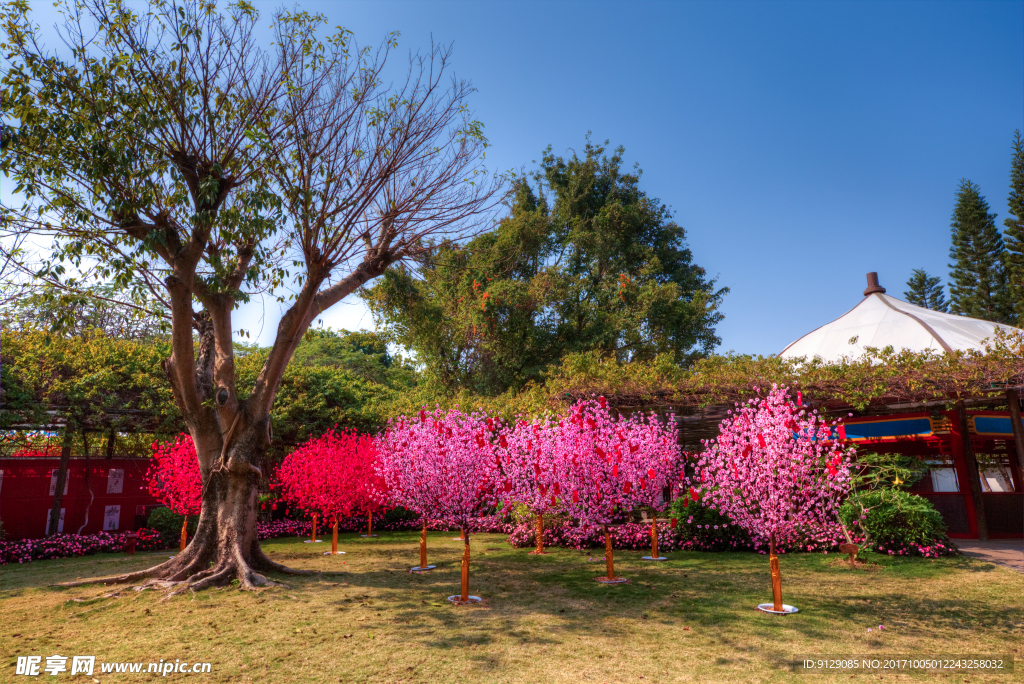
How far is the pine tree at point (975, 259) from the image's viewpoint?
28606mm

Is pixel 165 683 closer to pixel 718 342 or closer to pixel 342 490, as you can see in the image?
pixel 342 490

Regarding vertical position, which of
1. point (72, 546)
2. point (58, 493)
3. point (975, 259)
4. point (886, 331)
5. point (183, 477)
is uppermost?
point (975, 259)

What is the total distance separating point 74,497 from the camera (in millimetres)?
14859

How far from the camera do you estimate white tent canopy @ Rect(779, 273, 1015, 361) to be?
49.6 ft

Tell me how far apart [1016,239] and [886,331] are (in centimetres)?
1764

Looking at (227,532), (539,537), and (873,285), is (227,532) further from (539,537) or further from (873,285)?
(873,285)

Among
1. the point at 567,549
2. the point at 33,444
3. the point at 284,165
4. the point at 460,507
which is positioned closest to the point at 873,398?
the point at 567,549

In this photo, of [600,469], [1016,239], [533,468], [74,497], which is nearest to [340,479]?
[533,468]

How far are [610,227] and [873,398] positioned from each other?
49.6 ft

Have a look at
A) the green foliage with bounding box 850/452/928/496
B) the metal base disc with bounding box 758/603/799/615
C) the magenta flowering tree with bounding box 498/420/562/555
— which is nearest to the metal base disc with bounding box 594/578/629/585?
the magenta flowering tree with bounding box 498/420/562/555

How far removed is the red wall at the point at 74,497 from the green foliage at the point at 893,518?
15.9m

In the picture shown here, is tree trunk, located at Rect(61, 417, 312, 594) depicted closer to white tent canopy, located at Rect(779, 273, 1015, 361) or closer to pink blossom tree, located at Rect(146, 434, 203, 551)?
pink blossom tree, located at Rect(146, 434, 203, 551)

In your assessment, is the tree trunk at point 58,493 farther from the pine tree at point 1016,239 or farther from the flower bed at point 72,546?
the pine tree at point 1016,239

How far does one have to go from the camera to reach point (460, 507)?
9.59 meters
